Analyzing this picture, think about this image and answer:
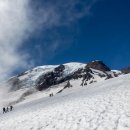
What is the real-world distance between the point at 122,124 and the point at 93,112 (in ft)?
15.6

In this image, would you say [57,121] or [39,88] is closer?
[57,121]

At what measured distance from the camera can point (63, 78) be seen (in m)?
193

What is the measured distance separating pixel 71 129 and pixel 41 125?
10.9ft

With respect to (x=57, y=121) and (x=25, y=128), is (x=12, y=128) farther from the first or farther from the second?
(x=57, y=121)

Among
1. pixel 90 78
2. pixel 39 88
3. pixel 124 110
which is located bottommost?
pixel 124 110

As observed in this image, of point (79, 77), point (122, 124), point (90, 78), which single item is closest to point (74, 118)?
point (122, 124)

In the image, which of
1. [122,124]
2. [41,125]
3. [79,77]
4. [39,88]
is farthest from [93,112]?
[39,88]

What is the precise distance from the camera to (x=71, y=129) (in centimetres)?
1698

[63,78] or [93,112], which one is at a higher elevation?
[63,78]

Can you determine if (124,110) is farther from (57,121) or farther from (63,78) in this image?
(63,78)

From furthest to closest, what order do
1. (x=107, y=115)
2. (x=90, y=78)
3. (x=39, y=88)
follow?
(x=39, y=88)
(x=90, y=78)
(x=107, y=115)

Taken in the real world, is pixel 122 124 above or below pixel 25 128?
below

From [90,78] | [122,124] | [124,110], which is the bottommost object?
[122,124]

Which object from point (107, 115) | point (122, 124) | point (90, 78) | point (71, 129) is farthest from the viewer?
point (90, 78)
